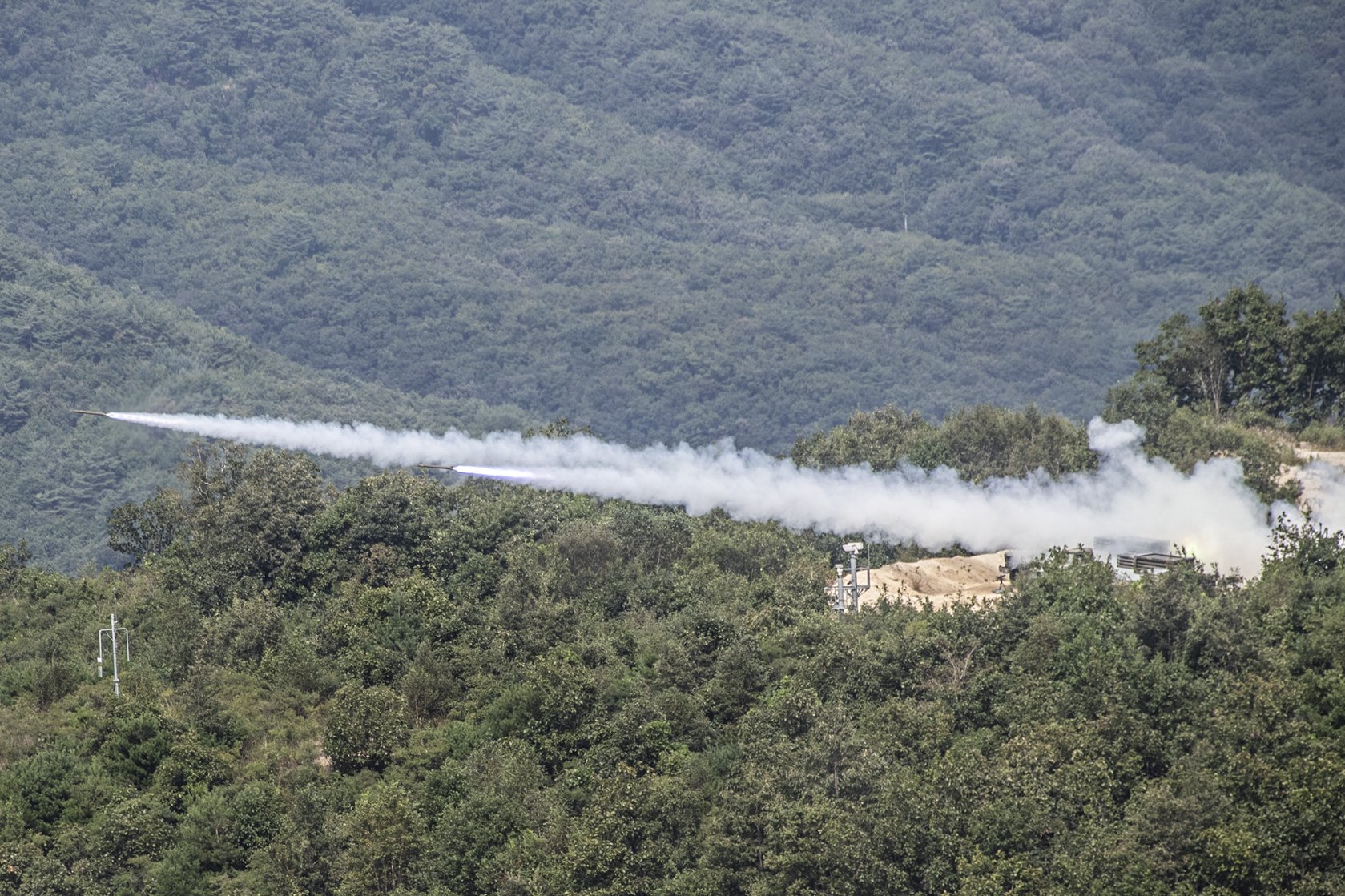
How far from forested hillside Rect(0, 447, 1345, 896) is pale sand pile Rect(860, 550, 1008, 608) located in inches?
160

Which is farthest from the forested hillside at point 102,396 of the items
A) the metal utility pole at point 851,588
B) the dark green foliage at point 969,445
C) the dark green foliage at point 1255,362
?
the metal utility pole at point 851,588

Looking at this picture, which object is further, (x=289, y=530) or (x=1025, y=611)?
(x=289, y=530)

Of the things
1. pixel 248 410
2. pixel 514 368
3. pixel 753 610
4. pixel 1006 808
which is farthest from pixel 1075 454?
pixel 514 368

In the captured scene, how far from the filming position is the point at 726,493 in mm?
75812

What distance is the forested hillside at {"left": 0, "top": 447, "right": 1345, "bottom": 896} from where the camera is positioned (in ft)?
185

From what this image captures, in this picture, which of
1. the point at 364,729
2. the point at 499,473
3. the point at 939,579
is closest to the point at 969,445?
the point at 939,579

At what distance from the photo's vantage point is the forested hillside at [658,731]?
56344 mm

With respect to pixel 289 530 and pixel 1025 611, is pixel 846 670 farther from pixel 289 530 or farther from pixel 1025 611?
pixel 289 530

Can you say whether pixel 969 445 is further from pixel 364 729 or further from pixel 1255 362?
pixel 364 729

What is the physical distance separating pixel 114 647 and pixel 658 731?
19391 millimetres

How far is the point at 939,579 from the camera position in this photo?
275ft

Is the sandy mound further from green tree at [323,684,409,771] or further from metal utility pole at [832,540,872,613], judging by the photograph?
green tree at [323,684,409,771]

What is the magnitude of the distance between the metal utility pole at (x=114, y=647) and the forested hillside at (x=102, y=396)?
201 feet

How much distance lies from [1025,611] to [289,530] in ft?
98.2
